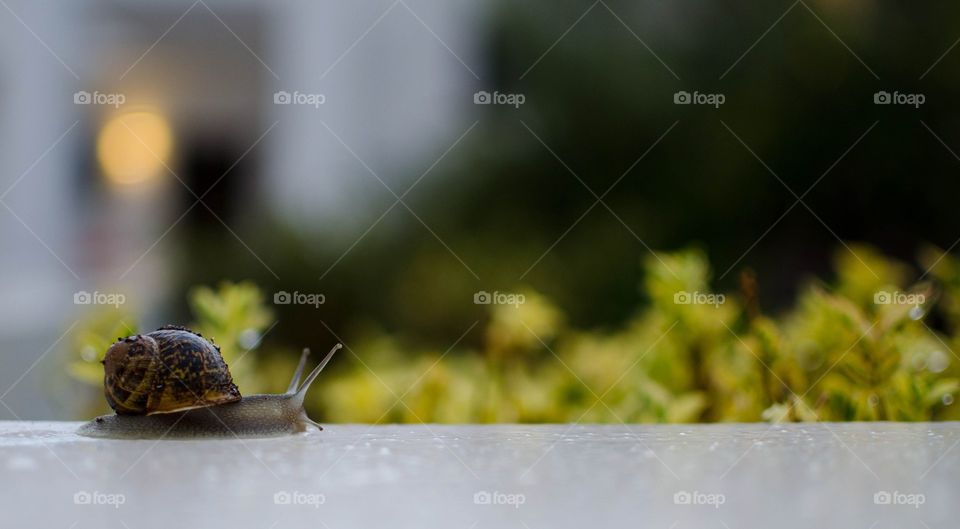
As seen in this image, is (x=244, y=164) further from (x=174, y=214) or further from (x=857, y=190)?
(x=857, y=190)

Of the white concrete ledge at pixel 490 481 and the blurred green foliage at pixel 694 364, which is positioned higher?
the blurred green foliage at pixel 694 364

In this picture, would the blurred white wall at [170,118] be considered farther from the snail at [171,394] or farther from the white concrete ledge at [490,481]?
the white concrete ledge at [490,481]

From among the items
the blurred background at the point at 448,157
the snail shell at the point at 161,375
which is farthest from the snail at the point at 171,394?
the blurred background at the point at 448,157

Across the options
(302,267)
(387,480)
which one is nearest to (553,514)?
(387,480)

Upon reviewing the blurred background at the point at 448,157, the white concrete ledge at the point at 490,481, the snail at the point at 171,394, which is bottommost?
the white concrete ledge at the point at 490,481

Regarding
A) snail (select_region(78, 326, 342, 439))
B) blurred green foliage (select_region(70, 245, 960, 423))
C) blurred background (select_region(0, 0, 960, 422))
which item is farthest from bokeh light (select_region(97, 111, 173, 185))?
snail (select_region(78, 326, 342, 439))

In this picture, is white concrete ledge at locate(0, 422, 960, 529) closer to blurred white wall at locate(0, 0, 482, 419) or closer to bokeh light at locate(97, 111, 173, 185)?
blurred white wall at locate(0, 0, 482, 419)
